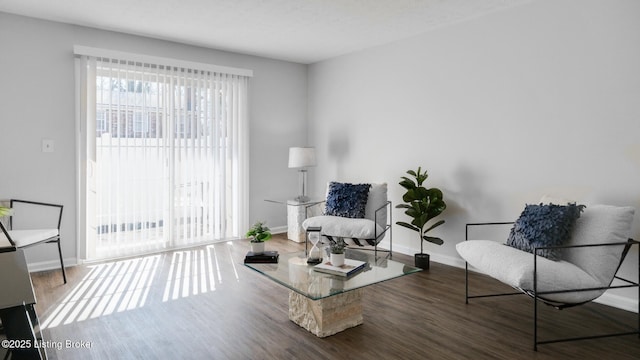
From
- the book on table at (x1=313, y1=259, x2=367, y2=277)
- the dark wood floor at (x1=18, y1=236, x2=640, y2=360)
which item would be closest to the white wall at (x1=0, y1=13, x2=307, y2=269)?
the dark wood floor at (x1=18, y1=236, x2=640, y2=360)

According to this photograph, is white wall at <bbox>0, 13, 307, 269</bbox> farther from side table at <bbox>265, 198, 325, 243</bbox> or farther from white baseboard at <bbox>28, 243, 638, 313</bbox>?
side table at <bbox>265, 198, 325, 243</bbox>

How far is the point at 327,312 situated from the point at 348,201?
6.46ft

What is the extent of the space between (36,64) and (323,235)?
3.27 metres

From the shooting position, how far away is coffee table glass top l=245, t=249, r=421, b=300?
2.37 m

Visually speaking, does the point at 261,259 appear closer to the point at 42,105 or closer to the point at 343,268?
the point at 343,268

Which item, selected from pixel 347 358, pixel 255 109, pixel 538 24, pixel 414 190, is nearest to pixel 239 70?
pixel 255 109

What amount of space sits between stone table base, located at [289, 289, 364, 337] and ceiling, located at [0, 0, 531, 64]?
248 centimetres

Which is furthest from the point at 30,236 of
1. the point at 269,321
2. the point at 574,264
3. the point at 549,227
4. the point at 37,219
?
the point at 574,264

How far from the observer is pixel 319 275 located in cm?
263

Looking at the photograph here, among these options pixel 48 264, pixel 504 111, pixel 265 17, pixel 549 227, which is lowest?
pixel 48 264

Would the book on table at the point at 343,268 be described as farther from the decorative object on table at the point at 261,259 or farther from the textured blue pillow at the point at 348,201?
the textured blue pillow at the point at 348,201

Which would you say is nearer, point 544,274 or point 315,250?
point 544,274

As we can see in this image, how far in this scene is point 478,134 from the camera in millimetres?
3973

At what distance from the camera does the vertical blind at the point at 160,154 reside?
429 cm
